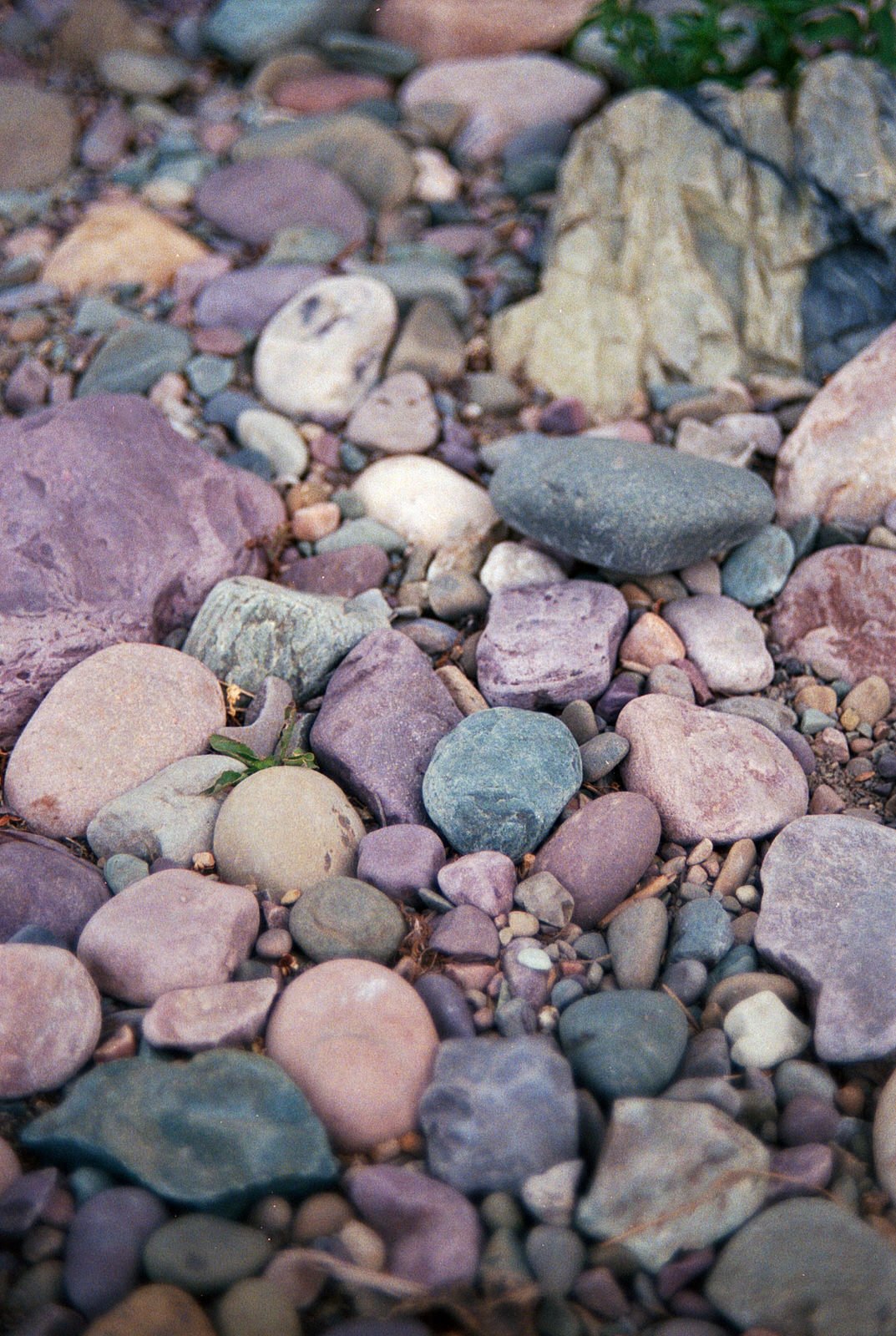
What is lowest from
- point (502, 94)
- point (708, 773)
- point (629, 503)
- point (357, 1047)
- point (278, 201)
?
point (357, 1047)

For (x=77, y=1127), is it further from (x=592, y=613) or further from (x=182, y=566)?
(x=592, y=613)

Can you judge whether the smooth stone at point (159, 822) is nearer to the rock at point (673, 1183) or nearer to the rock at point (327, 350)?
the rock at point (673, 1183)

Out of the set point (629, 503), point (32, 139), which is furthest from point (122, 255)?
point (629, 503)

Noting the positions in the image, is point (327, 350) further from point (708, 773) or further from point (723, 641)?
point (708, 773)

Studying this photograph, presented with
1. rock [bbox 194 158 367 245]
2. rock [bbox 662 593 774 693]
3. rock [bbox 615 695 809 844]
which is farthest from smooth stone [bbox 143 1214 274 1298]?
rock [bbox 194 158 367 245]

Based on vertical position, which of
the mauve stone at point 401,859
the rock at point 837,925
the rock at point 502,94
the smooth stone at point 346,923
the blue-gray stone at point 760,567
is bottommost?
the smooth stone at point 346,923

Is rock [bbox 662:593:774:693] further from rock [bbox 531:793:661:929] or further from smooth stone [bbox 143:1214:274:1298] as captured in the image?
smooth stone [bbox 143:1214:274:1298]

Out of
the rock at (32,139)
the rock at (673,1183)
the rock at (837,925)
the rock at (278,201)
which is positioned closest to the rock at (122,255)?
the rock at (278,201)

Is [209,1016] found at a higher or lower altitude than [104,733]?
lower
